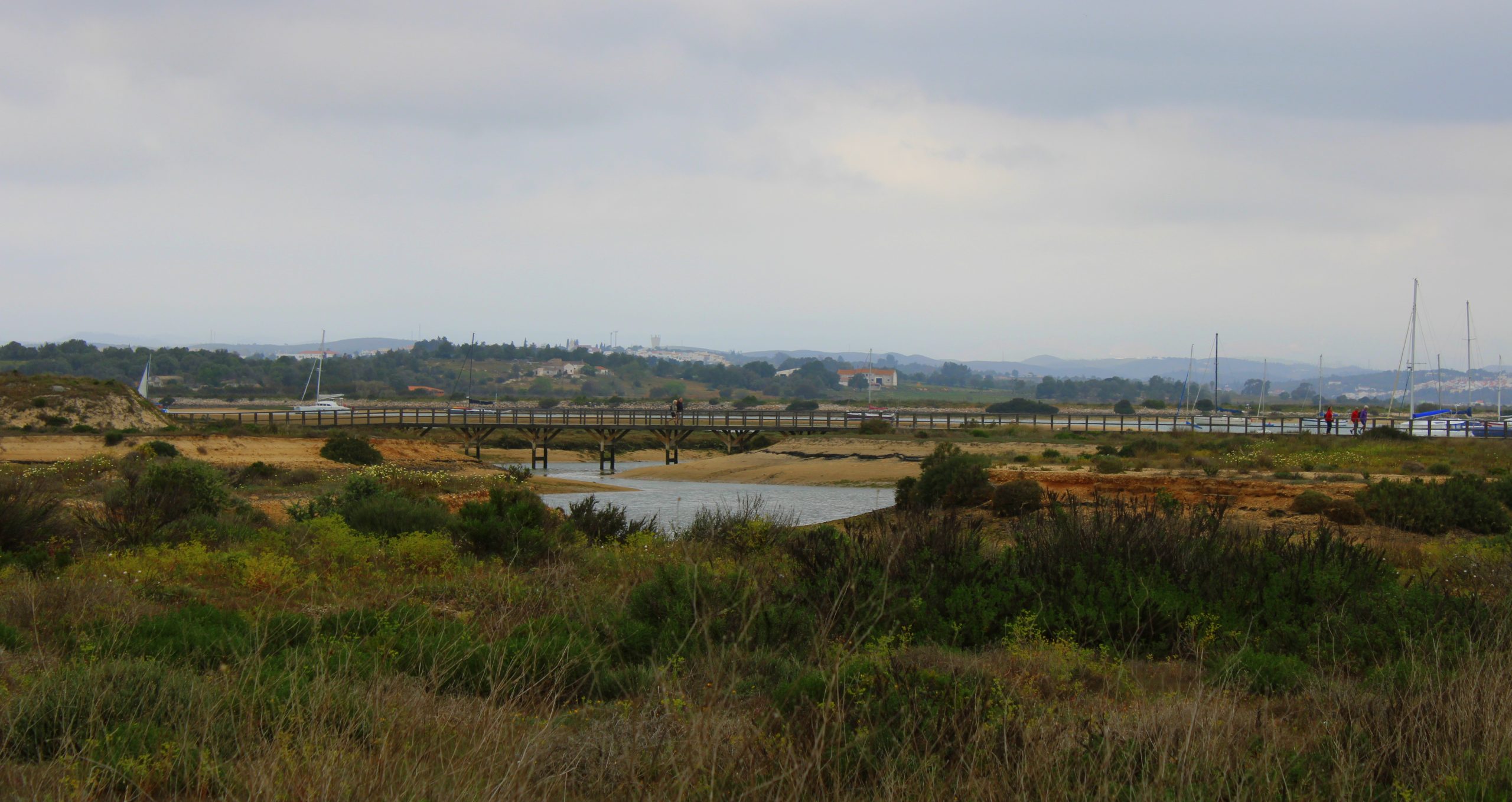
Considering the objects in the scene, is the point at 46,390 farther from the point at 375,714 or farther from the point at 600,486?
the point at 375,714

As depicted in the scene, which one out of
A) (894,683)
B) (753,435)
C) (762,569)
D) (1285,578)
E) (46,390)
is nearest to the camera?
(894,683)

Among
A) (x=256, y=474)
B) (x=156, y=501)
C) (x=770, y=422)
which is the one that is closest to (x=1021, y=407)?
(x=770, y=422)

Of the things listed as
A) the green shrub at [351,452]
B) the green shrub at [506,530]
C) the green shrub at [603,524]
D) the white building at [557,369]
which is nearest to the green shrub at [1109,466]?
the green shrub at [603,524]

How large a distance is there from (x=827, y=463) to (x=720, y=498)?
10614 millimetres

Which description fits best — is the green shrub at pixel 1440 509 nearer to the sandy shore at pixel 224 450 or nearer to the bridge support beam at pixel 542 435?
the sandy shore at pixel 224 450

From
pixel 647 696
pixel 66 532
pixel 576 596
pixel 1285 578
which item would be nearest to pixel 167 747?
pixel 647 696

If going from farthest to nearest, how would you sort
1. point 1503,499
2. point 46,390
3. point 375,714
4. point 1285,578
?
point 46,390 → point 1503,499 → point 1285,578 → point 375,714

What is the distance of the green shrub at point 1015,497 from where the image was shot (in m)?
21.4

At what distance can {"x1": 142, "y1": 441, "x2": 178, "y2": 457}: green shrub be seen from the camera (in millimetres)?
33906

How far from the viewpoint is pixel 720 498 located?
Answer: 3391 centimetres

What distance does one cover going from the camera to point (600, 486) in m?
39.3

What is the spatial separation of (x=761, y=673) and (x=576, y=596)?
3154 mm

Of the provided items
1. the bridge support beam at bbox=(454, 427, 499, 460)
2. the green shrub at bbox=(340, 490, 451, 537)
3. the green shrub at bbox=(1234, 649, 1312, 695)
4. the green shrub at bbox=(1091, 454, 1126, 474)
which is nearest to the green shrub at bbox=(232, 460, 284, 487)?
the green shrub at bbox=(340, 490, 451, 537)

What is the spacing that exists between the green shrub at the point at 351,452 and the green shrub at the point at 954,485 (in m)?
22.0
